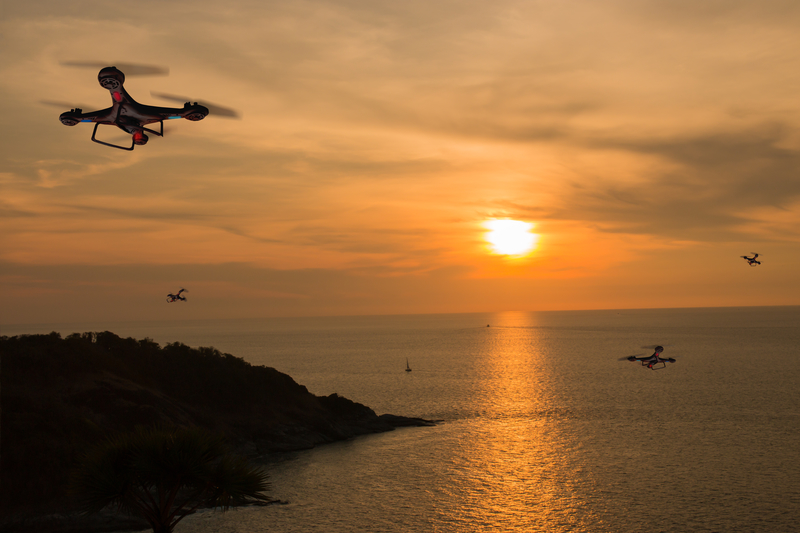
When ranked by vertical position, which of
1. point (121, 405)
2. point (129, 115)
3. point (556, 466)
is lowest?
point (556, 466)

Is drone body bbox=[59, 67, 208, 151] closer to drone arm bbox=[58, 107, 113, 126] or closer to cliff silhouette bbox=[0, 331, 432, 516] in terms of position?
drone arm bbox=[58, 107, 113, 126]

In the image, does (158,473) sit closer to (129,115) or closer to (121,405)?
(129,115)

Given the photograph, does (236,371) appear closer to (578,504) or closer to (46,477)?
(46,477)

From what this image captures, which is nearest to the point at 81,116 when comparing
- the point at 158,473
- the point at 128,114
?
the point at 128,114

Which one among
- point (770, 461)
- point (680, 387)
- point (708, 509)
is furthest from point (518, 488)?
point (680, 387)

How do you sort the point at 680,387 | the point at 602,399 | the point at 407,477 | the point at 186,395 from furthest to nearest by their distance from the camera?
the point at 680,387 → the point at 602,399 → the point at 186,395 → the point at 407,477

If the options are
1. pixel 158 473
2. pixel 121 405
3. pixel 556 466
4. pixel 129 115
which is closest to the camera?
pixel 158 473
